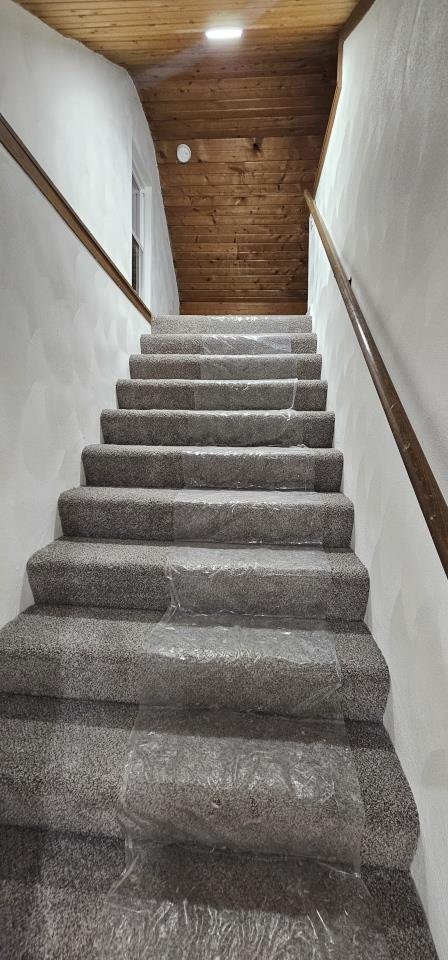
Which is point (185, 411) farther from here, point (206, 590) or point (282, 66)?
point (282, 66)

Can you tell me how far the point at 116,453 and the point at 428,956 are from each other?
69.6 inches

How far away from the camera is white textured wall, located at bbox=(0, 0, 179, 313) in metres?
1.69

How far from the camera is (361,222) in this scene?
180 centimetres

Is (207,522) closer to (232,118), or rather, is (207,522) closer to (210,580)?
(210,580)

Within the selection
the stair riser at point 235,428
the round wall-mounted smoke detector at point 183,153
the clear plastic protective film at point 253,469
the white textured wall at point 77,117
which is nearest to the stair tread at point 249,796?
the clear plastic protective film at point 253,469

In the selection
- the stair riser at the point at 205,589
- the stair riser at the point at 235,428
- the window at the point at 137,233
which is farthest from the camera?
the window at the point at 137,233

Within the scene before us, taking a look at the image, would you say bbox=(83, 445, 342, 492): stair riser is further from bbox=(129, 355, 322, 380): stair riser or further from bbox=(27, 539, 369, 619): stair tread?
bbox=(129, 355, 322, 380): stair riser

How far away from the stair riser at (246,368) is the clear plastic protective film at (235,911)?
210 cm

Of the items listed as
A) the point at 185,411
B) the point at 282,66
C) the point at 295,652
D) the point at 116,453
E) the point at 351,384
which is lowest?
the point at 295,652

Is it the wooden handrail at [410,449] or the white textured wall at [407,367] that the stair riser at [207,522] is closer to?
the white textured wall at [407,367]

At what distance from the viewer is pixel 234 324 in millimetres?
3234

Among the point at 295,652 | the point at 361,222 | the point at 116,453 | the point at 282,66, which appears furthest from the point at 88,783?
the point at 282,66

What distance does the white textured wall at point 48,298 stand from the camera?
1.53 m

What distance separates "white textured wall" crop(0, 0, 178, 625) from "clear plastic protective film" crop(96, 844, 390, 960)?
0.85m
